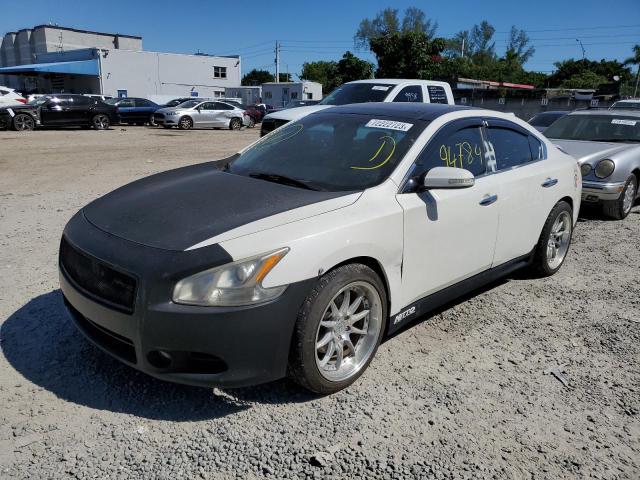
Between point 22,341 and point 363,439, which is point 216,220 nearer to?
point 363,439

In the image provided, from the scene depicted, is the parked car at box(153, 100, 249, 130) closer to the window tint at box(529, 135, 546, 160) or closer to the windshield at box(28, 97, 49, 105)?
the windshield at box(28, 97, 49, 105)

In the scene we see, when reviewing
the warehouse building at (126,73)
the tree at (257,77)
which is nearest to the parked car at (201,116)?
the warehouse building at (126,73)

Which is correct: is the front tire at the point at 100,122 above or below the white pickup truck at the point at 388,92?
Answer: below

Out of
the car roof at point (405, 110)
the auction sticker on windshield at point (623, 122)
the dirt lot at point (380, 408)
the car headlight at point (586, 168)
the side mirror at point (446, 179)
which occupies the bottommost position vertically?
the dirt lot at point (380, 408)

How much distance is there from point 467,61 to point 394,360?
77.0 meters

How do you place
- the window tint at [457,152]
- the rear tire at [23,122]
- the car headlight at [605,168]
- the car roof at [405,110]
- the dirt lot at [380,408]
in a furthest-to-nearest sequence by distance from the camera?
the rear tire at [23,122] < the car headlight at [605,168] < the car roof at [405,110] < the window tint at [457,152] < the dirt lot at [380,408]

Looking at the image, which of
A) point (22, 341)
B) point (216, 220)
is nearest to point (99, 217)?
point (216, 220)

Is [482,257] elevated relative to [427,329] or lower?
elevated

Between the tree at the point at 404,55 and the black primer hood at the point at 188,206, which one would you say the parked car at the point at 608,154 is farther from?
the tree at the point at 404,55

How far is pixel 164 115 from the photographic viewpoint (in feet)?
81.4

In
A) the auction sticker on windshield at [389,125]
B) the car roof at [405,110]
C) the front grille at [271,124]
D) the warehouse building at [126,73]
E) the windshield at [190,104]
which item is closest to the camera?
the auction sticker on windshield at [389,125]

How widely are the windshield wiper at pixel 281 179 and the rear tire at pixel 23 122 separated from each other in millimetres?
19928

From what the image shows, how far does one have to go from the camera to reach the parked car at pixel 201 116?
2467cm

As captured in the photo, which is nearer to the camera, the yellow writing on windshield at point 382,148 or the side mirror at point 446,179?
the side mirror at point 446,179
